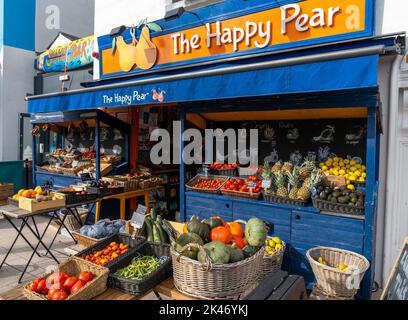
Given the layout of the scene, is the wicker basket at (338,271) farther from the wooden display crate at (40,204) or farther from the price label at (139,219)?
the wooden display crate at (40,204)

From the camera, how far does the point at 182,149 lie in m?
5.23

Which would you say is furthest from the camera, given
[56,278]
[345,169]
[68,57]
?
[68,57]

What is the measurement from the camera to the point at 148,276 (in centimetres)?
241

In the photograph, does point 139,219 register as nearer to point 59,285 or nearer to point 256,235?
point 59,285

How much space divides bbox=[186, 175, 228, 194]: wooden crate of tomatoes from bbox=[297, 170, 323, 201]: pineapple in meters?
1.28

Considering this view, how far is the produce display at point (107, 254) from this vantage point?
2.83 meters

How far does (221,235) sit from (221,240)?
4 cm

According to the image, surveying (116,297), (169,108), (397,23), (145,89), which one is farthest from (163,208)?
(397,23)

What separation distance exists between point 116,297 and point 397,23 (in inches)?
187

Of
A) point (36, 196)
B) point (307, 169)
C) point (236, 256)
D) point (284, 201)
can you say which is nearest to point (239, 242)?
point (236, 256)

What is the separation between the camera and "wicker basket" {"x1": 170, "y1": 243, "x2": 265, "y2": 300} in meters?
2.21

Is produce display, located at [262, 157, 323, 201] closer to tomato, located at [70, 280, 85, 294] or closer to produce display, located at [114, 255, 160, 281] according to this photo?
produce display, located at [114, 255, 160, 281]
